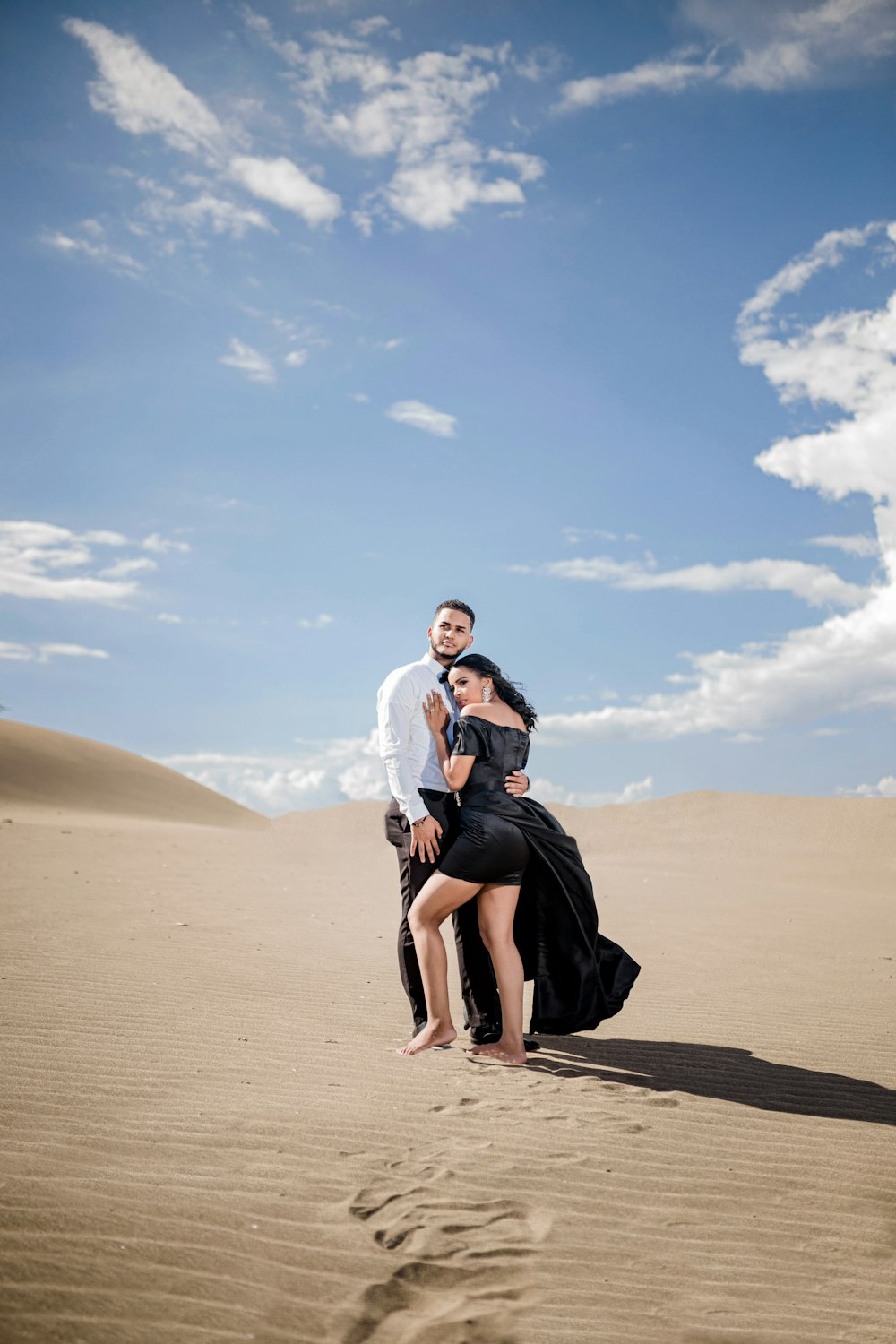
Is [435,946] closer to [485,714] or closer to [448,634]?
[485,714]

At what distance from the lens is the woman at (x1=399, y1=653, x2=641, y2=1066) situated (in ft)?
18.0

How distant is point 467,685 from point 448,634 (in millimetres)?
406

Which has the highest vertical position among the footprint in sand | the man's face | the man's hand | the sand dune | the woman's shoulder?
the sand dune

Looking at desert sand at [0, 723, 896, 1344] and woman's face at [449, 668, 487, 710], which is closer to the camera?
desert sand at [0, 723, 896, 1344]

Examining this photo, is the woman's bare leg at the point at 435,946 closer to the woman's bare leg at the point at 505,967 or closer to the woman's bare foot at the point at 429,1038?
the woman's bare foot at the point at 429,1038

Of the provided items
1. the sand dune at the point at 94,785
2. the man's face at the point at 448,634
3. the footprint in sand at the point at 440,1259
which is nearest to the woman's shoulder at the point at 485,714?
the man's face at the point at 448,634

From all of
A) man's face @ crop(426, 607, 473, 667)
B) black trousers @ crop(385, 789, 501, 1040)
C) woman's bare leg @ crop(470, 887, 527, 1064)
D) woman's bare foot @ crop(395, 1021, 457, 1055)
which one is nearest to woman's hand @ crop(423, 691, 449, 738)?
man's face @ crop(426, 607, 473, 667)

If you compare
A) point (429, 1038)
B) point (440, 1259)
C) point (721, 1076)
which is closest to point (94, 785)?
point (429, 1038)

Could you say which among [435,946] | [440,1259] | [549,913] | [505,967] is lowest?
[440,1259]

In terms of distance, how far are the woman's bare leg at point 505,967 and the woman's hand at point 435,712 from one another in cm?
95

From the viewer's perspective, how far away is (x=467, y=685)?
5637mm

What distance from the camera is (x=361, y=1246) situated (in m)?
3.19

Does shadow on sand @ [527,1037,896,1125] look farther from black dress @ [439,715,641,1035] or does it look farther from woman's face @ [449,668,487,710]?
woman's face @ [449,668,487,710]

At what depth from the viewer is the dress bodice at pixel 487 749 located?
550cm
